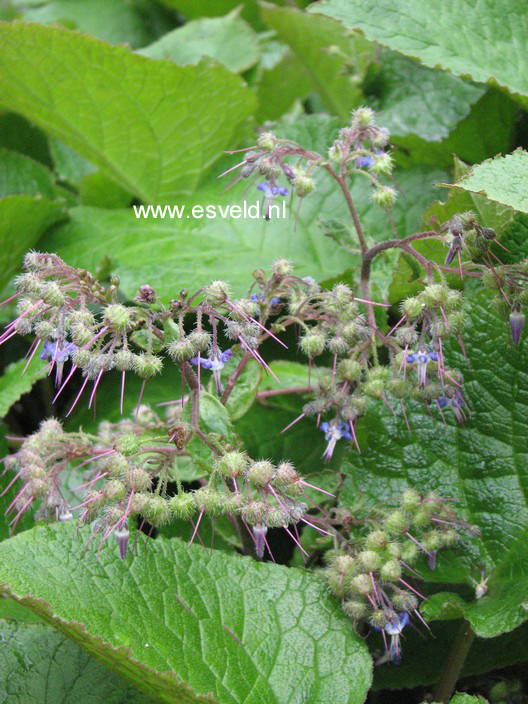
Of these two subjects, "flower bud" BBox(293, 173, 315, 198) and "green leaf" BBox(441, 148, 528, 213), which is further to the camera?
"flower bud" BBox(293, 173, 315, 198)

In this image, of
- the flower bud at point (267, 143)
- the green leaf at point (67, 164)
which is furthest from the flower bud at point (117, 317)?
the green leaf at point (67, 164)

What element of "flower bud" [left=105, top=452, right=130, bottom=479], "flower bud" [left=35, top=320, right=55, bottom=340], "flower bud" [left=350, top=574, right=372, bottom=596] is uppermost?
"flower bud" [left=35, top=320, right=55, bottom=340]

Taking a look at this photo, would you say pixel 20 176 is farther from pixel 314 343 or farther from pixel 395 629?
pixel 395 629

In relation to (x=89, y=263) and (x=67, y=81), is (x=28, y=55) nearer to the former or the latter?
(x=67, y=81)

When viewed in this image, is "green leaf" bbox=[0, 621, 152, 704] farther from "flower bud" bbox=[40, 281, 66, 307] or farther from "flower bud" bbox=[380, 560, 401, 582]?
"flower bud" bbox=[40, 281, 66, 307]

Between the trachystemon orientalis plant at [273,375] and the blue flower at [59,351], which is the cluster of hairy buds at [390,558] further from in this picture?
the blue flower at [59,351]

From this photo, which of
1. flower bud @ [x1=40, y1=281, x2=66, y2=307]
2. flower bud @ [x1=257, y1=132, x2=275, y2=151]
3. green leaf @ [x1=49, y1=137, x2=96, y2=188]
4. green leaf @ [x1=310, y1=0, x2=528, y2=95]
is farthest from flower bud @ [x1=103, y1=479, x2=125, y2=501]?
green leaf @ [x1=49, y1=137, x2=96, y2=188]

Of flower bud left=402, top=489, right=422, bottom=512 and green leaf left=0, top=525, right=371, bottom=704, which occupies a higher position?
flower bud left=402, top=489, right=422, bottom=512

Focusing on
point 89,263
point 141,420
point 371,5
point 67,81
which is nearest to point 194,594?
point 141,420

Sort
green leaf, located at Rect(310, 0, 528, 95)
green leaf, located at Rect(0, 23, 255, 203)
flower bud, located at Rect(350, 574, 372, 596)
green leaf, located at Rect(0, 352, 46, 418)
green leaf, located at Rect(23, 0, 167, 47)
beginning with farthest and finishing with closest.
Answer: green leaf, located at Rect(23, 0, 167, 47)
green leaf, located at Rect(0, 23, 255, 203)
green leaf, located at Rect(0, 352, 46, 418)
green leaf, located at Rect(310, 0, 528, 95)
flower bud, located at Rect(350, 574, 372, 596)
